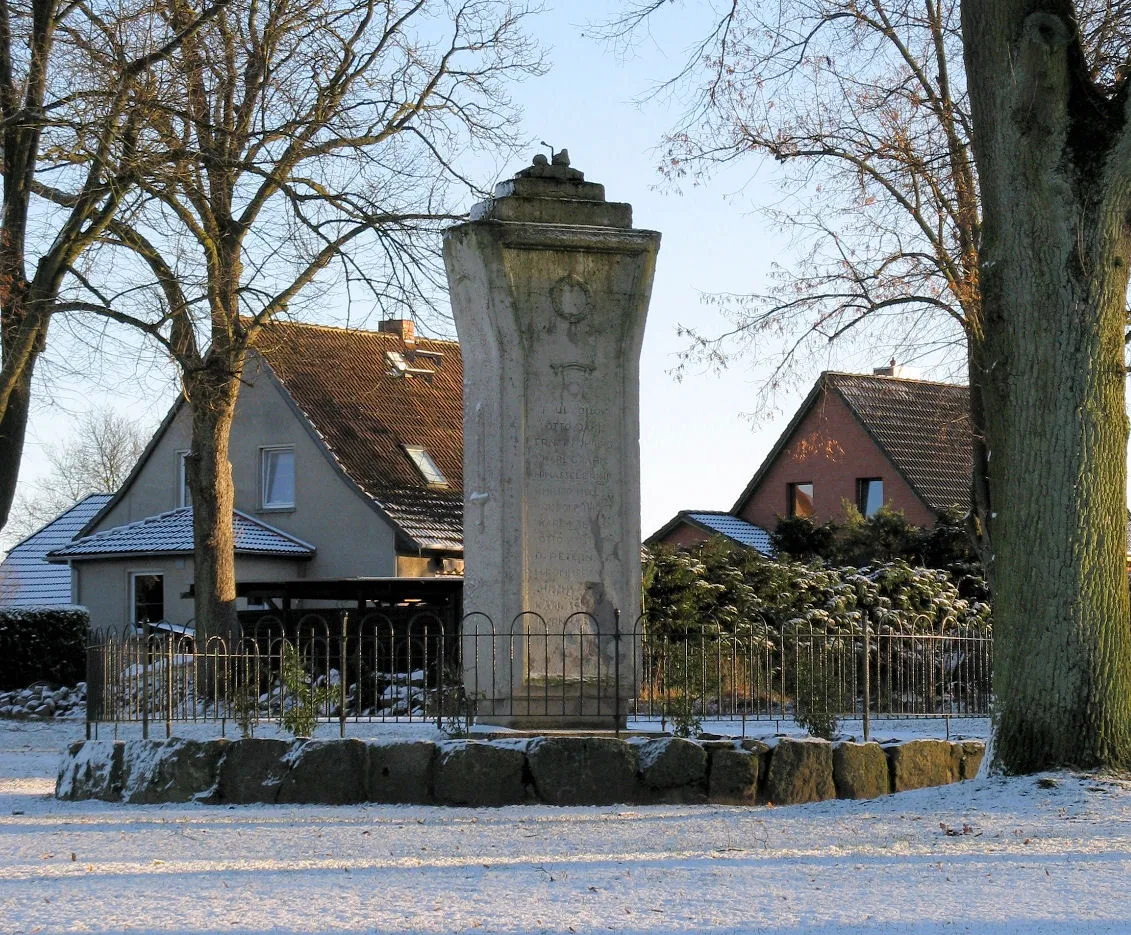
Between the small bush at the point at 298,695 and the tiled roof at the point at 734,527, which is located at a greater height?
the tiled roof at the point at 734,527

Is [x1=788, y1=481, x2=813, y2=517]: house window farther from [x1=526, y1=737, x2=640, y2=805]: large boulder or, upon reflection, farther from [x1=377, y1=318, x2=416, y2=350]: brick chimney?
[x1=526, y1=737, x2=640, y2=805]: large boulder

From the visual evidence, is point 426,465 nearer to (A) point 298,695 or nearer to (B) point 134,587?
(B) point 134,587

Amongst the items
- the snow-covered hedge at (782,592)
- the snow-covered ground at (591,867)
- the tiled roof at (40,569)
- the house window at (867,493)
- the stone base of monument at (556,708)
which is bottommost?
the snow-covered ground at (591,867)

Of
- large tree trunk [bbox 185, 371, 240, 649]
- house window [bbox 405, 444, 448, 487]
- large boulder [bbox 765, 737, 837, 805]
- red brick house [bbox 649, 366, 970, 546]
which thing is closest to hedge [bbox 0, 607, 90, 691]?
large tree trunk [bbox 185, 371, 240, 649]

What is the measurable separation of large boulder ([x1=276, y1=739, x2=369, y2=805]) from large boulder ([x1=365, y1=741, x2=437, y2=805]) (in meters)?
0.06

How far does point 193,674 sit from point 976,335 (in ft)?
36.4

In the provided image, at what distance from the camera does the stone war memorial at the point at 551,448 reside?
12.3 meters

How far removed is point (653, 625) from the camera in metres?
23.2

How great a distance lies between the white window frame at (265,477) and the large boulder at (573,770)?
25.3 metres

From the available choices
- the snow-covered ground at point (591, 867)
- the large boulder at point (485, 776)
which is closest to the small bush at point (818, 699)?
the snow-covered ground at point (591, 867)

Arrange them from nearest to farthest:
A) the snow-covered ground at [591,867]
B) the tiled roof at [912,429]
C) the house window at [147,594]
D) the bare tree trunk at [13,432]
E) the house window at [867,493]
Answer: the snow-covered ground at [591,867] < the bare tree trunk at [13,432] < the house window at [147,594] < the tiled roof at [912,429] < the house window at [867,493]

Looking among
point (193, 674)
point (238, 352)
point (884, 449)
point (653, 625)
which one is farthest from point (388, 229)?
point (884, 449)

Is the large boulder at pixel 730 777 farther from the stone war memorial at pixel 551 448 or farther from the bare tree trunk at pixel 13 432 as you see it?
the bare tree trunk at pixel 13 432

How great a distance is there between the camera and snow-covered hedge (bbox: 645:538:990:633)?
78.1ft
